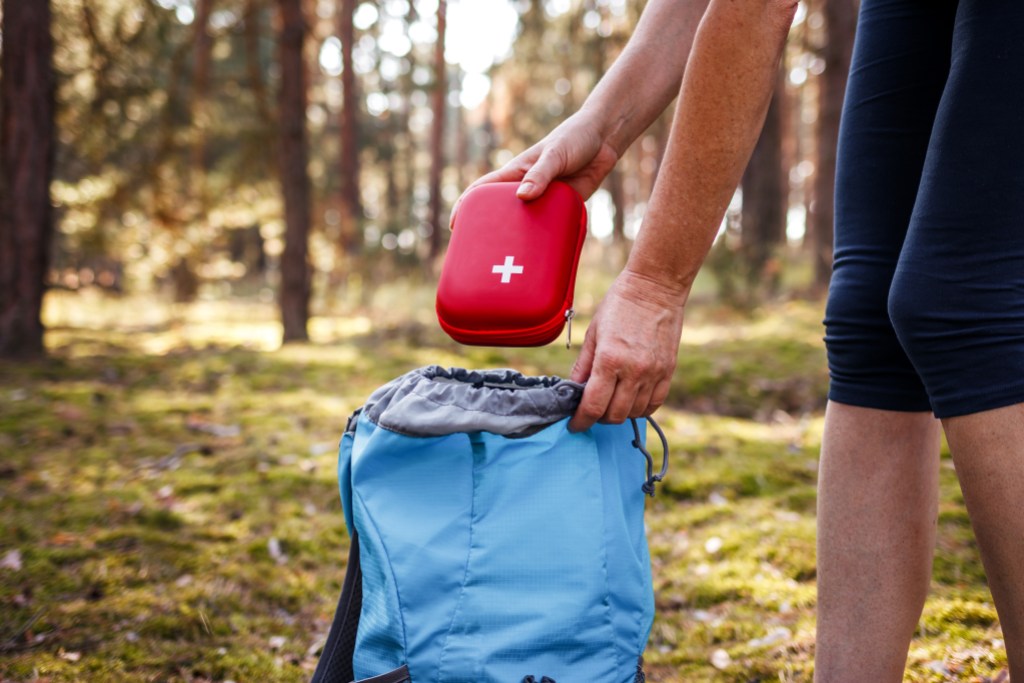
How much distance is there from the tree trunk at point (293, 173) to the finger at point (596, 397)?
665cm

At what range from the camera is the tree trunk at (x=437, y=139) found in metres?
13.9

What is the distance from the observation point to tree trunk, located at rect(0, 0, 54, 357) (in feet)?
18.1

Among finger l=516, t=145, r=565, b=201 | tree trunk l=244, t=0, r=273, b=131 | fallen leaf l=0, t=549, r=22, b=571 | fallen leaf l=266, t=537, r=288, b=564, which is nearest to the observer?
finger l=516, t=145, r=565, b=201

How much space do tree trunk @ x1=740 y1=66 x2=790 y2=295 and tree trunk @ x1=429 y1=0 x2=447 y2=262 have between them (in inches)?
225

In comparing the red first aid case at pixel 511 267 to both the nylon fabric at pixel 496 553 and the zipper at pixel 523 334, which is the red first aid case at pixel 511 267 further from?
the nylon fabric at pixel 496 553

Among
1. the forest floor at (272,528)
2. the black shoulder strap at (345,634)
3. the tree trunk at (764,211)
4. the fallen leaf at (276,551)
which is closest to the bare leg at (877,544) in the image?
the forest floor at (272,528)

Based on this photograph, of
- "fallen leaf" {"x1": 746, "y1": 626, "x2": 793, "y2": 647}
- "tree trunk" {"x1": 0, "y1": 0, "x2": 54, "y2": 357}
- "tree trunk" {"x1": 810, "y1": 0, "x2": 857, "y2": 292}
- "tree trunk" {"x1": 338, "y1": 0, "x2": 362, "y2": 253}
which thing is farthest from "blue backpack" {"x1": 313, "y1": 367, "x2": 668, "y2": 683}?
"tree trunk" {"x1": 338, "y1": 0, "x2": 362, "y2": 253}

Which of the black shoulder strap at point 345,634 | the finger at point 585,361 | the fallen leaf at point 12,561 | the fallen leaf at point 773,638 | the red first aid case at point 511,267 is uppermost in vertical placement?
the red first aid case at point 511,267

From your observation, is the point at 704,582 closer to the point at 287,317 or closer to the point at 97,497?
the point at 97,497

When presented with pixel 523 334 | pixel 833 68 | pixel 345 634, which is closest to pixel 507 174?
pixel 523 334

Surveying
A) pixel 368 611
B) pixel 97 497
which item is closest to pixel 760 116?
pixel 368 611

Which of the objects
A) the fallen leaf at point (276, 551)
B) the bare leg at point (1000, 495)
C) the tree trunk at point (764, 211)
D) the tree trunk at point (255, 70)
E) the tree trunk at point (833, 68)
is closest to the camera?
the bare leg at point (1000, 495)

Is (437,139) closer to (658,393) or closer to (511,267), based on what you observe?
(511,267)

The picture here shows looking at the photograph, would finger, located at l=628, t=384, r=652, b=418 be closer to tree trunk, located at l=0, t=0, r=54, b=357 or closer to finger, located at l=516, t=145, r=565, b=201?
finger, located at l=516, t=145, r=565, b=201
